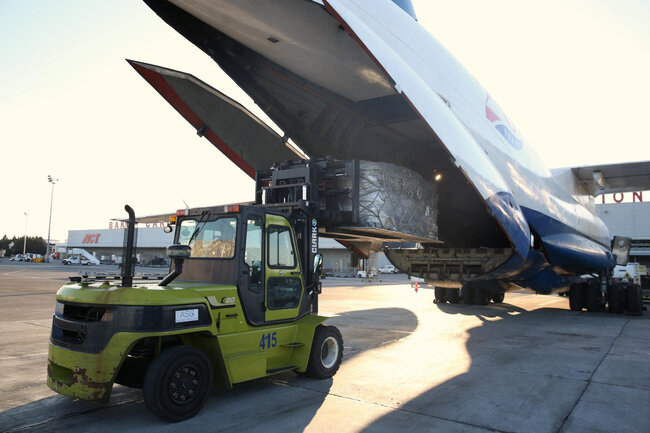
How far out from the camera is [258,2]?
6.58m

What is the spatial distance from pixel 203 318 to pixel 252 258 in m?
0.91

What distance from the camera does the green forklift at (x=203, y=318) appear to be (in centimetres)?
425

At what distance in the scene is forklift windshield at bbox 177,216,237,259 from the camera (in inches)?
209

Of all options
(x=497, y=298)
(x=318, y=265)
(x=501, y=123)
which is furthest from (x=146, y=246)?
(x=318, y=265)

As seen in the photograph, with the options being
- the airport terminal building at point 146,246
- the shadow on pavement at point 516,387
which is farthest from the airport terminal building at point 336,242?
the shadow on pavement at point 516,387

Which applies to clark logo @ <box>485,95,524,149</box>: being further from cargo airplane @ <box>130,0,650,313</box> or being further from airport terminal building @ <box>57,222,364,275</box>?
airport terminal building @ <box>57,222,364,275</box>

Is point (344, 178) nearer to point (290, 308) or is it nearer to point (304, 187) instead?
point (304, 187)

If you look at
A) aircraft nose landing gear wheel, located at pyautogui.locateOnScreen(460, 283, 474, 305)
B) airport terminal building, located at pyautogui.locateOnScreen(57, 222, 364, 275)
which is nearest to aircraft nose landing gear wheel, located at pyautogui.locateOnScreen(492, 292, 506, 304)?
aircraft nose landing gear wheel, located at pyautogui.locateOnScreen(460, 283, 474, 305)

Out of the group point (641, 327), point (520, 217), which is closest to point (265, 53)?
point (520, 217)

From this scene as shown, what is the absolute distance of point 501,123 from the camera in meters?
11.3

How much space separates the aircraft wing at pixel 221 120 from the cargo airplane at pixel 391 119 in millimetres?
22

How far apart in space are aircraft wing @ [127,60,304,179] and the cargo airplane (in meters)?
0.02

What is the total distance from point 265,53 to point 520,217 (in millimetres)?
5856

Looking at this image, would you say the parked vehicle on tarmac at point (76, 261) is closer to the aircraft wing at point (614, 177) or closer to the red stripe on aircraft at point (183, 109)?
the red stripe on aircraft at point (183, 109)
